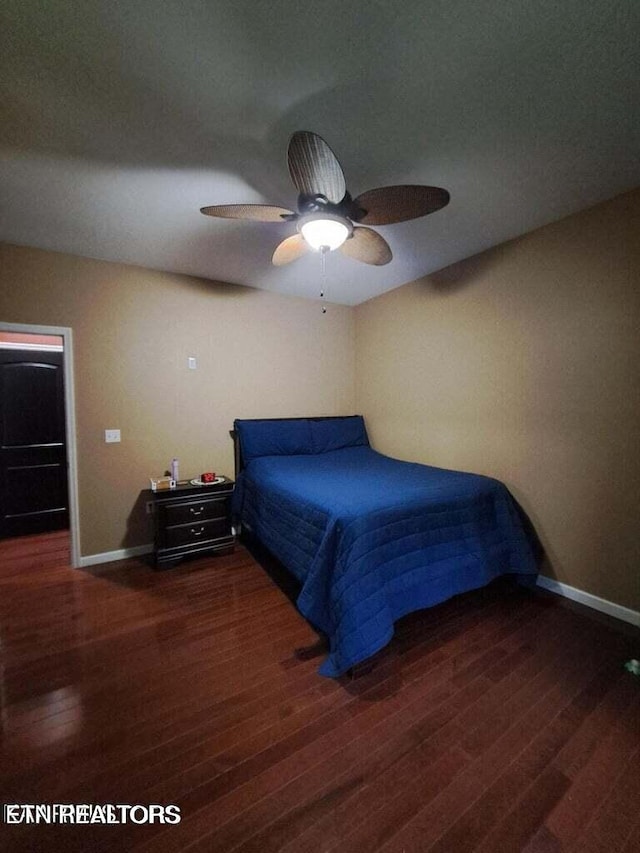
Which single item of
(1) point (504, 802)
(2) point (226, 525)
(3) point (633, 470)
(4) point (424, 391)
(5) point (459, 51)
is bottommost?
(1) point (504, 802)

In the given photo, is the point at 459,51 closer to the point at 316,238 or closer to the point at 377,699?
the point at 316,238

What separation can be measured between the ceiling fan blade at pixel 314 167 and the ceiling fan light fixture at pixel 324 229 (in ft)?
→ 0.27

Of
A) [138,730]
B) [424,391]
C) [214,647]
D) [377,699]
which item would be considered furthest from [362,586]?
[424,391]

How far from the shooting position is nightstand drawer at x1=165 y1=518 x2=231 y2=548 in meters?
2.77

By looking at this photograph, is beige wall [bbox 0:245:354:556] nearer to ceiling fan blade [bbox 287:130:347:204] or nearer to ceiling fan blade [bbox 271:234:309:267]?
ceiling fan blade [bbox 271:234:309:267]

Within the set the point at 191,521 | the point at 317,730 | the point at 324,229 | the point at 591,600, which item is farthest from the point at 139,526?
the point at 591,600

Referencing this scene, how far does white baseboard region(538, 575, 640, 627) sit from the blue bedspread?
276mm

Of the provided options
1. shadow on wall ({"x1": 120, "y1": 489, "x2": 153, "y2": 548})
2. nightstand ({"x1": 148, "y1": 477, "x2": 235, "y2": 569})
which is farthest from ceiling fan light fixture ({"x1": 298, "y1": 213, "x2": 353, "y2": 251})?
shadow on wall ({"x1": 120, "y1": 489, "x2": 153, "y2": 548})

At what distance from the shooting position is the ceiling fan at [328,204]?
133cm

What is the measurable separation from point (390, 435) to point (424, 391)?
0.67 meters

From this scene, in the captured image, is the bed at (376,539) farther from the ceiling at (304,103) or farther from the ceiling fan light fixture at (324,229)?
the ceiling at (304,103)

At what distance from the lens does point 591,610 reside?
2139 mm

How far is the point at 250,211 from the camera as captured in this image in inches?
64.1

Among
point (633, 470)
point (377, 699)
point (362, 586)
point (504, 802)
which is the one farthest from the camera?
point (633, 470)
